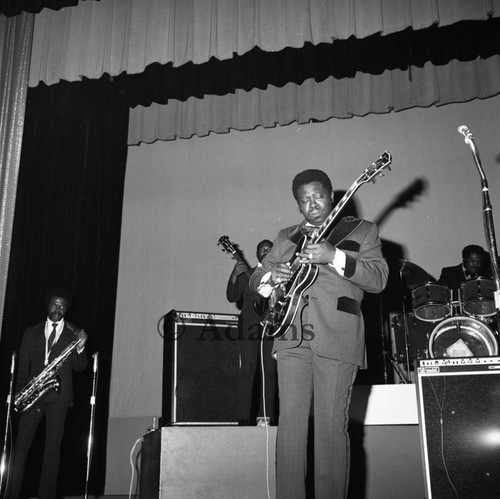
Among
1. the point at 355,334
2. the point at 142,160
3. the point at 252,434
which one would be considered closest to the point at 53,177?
the point at 142,160

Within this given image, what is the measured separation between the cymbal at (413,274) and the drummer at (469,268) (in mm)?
239

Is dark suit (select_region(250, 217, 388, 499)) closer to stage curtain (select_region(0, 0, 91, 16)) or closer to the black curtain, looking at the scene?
stage curtain (select_region(0, 0, 91, 16))

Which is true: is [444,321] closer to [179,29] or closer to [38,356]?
[179,29]

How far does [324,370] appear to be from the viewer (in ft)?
8.96

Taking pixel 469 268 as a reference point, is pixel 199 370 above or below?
below

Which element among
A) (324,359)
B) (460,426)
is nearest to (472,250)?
(460,426)

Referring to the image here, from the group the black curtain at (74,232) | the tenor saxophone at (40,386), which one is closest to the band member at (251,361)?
the tenor saxophone at (40,386)

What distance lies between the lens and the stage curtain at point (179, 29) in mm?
4395

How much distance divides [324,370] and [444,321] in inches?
123

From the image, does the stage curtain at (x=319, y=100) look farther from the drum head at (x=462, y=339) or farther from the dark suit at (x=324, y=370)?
the dark suit at (x=324, y=370)

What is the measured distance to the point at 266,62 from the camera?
21.8 ft

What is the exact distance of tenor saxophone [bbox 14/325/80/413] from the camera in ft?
17.3

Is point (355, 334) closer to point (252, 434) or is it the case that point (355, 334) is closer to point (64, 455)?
point (252, 434)

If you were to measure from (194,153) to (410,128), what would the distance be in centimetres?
281
